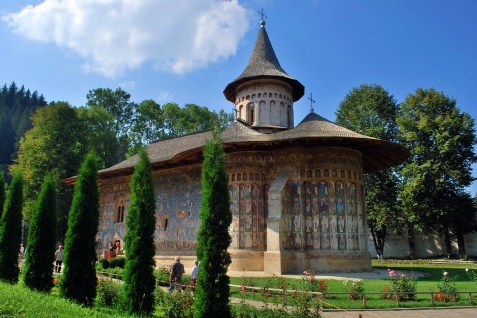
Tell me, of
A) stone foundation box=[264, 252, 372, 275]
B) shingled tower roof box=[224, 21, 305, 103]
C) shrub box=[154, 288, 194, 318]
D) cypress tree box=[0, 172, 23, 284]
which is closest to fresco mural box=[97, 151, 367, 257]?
stone foundation box=[264, 252, 372, 275]

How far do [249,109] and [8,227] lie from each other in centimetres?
Result: 1259

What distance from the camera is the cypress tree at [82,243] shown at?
8.50m

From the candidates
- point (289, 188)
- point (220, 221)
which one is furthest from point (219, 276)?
point (289, 188)

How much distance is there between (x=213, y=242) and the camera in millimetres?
7715

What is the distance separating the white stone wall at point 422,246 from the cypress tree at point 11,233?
2562 cm

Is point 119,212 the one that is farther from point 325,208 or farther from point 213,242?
point 213,242

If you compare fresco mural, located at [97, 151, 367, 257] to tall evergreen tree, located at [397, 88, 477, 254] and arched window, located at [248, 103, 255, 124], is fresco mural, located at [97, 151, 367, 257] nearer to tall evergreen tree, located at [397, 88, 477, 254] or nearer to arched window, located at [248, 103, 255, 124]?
arched window, located at [248, 103, 255, 124]

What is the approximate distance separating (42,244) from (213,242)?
4.86 meters

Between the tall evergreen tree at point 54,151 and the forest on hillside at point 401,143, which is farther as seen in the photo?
the tall evergreen tree at point 54,151

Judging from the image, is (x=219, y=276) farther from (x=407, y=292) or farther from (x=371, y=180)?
(x=371, y=180)

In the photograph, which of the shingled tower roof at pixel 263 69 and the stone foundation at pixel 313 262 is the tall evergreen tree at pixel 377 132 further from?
the stone foundation at pixel 313 262

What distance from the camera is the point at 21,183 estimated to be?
1261cm

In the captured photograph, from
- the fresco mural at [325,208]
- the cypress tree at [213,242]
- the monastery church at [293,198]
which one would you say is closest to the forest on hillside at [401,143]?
the monastery church at [293,198]

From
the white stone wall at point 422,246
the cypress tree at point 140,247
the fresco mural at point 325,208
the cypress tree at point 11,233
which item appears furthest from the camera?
the white stone wall at point 422,246
